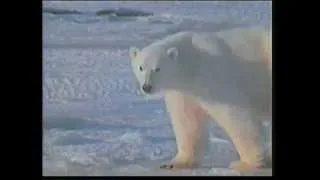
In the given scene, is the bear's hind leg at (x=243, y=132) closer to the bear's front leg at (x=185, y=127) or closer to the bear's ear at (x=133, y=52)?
the bear's front leg at (x=185, y=127)

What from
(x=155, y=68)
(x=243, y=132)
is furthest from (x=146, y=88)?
(x=243, y=132)

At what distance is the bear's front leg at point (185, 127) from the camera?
219 inches

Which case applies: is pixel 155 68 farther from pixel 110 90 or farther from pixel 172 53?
pixel 110 90

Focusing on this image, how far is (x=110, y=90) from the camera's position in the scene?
5.59 metres

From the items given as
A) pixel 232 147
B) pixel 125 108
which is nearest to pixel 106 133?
pixel 125 108

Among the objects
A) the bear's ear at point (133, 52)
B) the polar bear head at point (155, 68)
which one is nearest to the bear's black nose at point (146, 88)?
the polar bear head at point (155, 68)

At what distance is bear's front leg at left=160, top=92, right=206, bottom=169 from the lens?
5.55 metres

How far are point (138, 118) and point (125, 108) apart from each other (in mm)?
65

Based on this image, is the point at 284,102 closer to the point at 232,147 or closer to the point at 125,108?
the point at 232,147

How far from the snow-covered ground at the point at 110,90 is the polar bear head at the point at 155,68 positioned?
0.15ft

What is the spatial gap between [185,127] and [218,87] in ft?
0.67

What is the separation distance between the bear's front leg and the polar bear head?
56 mm
